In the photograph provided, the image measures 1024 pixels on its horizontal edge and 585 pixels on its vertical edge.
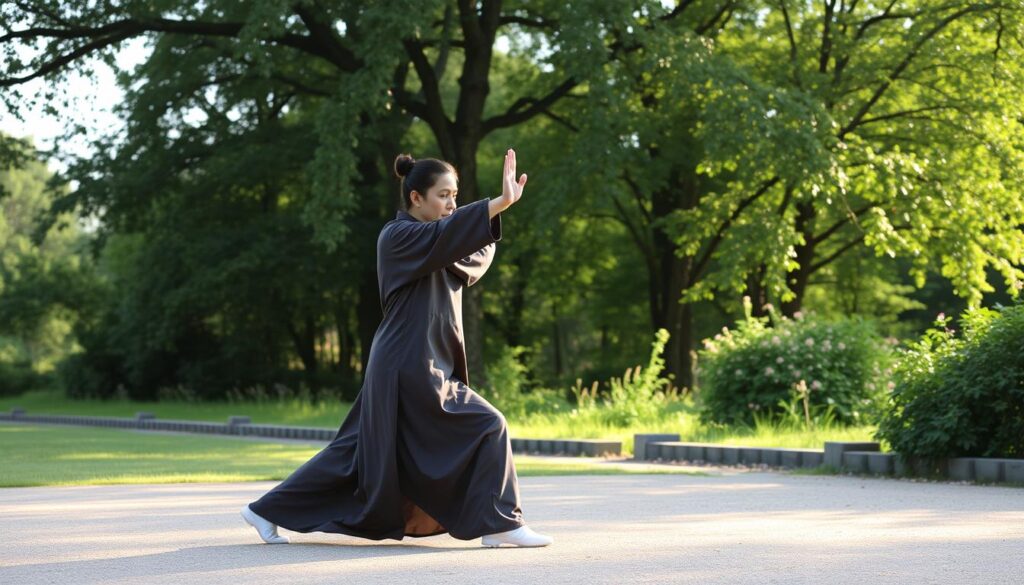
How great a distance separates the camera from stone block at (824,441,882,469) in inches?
535

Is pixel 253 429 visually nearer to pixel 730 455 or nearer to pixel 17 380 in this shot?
pixel 730 455

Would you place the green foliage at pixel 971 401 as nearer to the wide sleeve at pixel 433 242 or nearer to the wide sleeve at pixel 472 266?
the wide sleeve at pixel 472 266

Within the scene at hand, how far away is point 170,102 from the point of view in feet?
112

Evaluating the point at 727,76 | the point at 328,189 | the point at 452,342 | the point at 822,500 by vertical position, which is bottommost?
the point at 822,500

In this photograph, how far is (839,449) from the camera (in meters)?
13.6

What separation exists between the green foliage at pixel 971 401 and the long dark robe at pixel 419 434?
20.4 feet

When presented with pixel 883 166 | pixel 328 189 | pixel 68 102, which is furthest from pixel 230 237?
pixel 883 166

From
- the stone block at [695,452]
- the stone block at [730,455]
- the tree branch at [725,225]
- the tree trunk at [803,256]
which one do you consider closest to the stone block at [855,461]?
the stone block at [730,455]

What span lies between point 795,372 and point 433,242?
36.8ft

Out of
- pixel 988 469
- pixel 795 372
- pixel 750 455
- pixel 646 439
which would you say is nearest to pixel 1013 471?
pixel 988 469

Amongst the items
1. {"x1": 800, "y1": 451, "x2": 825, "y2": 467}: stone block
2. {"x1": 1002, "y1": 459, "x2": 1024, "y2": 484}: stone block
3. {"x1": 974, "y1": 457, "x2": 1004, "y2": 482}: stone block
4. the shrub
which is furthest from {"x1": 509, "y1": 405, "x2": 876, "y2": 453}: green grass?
the shrub

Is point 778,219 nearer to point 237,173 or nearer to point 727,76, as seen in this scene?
point 727,76

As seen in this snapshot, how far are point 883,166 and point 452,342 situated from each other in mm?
19715

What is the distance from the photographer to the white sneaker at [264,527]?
7.38 metres
